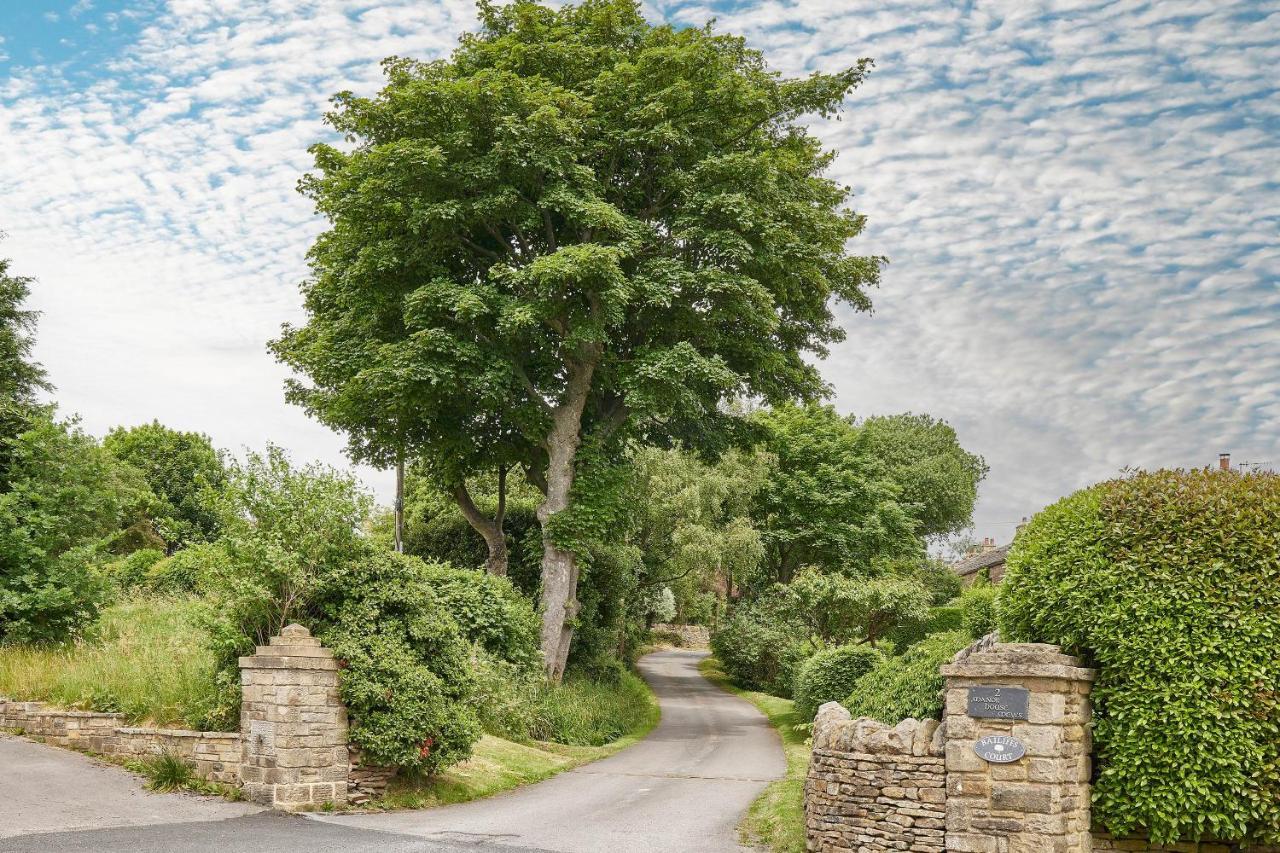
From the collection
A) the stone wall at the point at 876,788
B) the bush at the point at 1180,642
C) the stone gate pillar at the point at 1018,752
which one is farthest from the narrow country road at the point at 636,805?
the bush at the point at 1180,642

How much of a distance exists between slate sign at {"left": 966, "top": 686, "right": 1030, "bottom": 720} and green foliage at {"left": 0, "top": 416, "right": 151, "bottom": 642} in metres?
15.9

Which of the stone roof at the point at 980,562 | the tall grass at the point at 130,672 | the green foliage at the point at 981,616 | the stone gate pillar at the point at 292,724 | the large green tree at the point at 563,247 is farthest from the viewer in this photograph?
the stone roof at the point at 980,562

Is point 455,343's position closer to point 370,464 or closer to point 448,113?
point 448,113

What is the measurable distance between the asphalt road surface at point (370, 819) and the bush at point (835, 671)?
610 centimetres

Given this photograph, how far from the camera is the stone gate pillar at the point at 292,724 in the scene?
12625 millimetres

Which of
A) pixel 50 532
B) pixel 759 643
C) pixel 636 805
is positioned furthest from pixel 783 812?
pixel 759 643

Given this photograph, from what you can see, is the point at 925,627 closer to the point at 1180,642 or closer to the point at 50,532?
the point at 50,532

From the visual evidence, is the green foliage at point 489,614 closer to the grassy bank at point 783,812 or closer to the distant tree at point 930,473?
the grassy bank at point 783,812

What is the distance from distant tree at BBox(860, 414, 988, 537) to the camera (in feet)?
191

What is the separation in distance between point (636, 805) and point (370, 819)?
412 centimetres

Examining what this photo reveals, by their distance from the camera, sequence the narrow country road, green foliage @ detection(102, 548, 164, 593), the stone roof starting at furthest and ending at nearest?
1. the stone roof
2. green foliage @ detection(102, 548, 164, 593)
3. the narrow country road

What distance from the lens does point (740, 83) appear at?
23.2m

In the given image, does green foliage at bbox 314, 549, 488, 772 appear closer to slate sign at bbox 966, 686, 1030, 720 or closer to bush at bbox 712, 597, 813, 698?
slate sign at bbox 966, 686, 1030, 720

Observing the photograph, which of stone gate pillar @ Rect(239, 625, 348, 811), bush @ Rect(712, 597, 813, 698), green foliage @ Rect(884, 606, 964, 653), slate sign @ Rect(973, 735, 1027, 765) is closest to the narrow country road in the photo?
stone gate pillar @ Rect(239, 625, 348, 811)
